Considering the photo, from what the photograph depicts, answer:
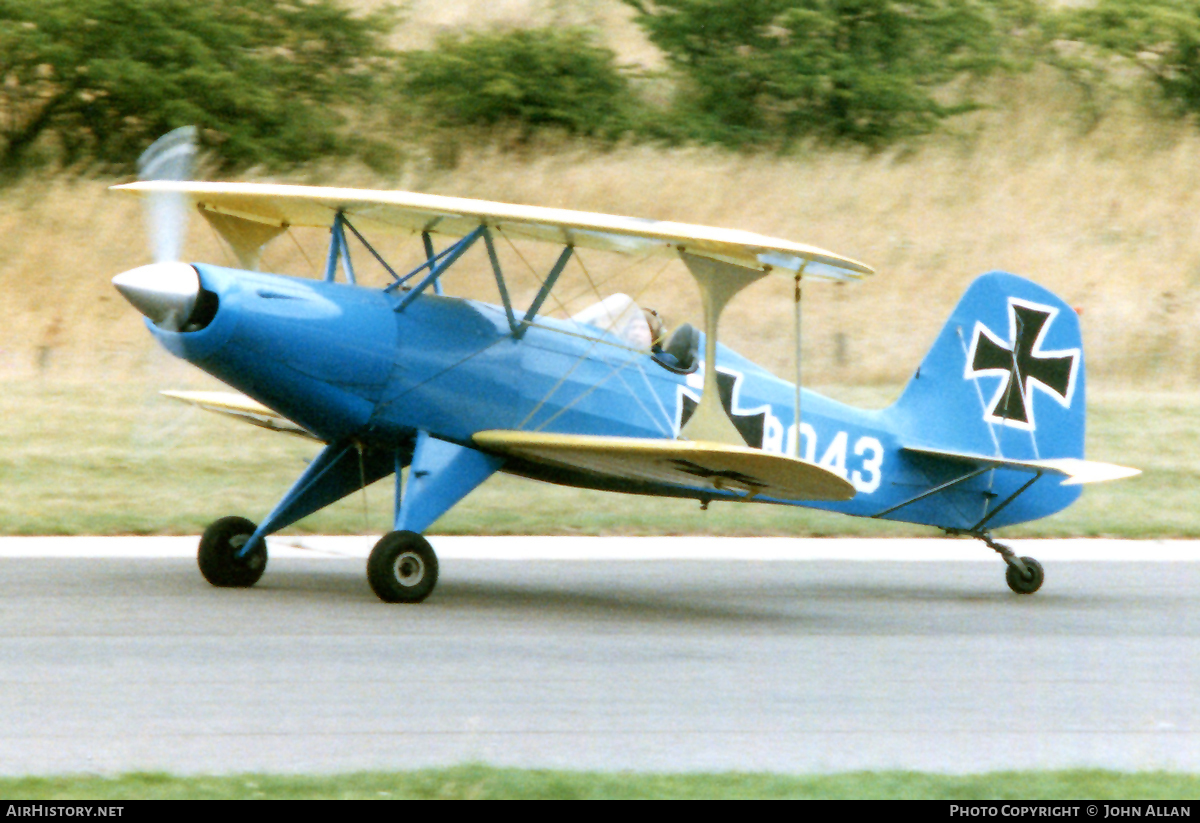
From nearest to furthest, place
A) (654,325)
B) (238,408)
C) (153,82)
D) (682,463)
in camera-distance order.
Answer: (682,463) < (654,325) < (238,408) < (153,82)

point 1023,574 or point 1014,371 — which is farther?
point 1014,371

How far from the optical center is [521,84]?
2567 cm

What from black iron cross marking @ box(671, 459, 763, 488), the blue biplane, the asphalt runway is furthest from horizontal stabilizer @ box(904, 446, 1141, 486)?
black iron cross marking @ box(671, 459, 763, 488)

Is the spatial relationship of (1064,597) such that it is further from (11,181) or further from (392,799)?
(11,181)

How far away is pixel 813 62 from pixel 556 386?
18479mm

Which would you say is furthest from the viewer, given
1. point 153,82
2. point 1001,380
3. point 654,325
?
point 153,82

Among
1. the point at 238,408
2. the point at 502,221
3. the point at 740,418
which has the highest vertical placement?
the point at 502,221

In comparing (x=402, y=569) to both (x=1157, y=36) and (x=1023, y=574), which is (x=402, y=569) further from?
(x=1157, y=36)

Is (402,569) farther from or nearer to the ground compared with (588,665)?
nearer to the ground

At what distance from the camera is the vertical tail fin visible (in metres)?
10.7

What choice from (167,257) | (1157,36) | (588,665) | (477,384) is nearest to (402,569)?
(477,384)

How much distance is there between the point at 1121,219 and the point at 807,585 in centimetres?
1617

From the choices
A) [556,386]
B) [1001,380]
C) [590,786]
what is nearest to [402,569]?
[556,386]
